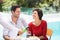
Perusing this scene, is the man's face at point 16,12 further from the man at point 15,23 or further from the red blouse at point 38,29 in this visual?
the red blouse at point 38,29

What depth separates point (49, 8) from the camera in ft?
5.35

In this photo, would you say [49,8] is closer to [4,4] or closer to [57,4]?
[57,4]

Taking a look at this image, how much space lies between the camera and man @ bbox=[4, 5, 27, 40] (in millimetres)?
1582

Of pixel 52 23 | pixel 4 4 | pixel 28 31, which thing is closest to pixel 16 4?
pixel 4 4

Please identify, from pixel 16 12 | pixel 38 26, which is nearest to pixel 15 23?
pixel 16 12

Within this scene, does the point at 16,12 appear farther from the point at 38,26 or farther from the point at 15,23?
the point at 38,26

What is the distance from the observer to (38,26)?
161 centimetres

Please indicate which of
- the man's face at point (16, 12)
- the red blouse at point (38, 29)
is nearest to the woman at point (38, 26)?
the red blouse at point (38, 29)

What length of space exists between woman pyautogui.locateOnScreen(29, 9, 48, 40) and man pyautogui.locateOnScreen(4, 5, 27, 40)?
88mm

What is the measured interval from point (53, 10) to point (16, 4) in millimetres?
381

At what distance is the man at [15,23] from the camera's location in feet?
5.19

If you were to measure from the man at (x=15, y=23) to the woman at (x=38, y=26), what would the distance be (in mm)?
88

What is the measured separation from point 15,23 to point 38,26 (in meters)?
0.23

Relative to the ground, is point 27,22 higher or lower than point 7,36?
higher
